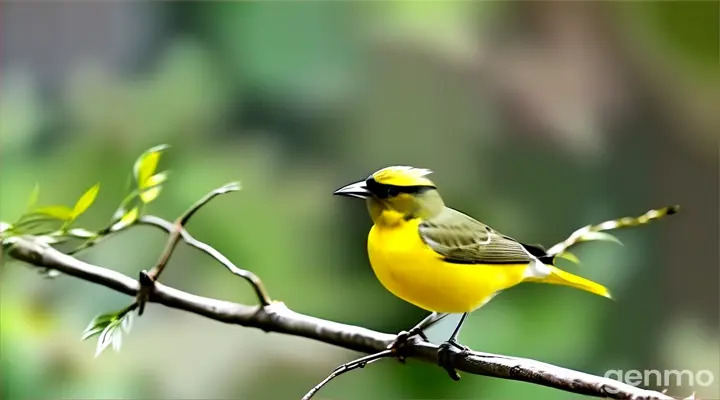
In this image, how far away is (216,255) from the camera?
962 mm

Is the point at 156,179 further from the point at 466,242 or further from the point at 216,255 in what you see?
the point at 466,242

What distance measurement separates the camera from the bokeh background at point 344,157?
975 mm

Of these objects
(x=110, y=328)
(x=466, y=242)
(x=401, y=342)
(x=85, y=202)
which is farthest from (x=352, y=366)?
(x=85, y=202)

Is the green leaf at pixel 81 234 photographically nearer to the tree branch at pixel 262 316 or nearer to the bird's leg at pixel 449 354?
the tree branch at pixel 262 316

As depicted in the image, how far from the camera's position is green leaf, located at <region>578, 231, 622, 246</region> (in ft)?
Result: 3.17

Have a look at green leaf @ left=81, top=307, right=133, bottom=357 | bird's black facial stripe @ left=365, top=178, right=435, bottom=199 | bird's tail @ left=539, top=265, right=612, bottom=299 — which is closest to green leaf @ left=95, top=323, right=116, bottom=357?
green leaf @ left=81, top=307, right=133, bottom=357

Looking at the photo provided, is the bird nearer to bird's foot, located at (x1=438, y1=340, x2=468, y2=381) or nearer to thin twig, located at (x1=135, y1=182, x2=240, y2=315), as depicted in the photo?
bird's foot, located at (x1=438, y1=340, x2=468, y2=381)

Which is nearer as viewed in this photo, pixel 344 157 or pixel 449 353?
pixel 449 353

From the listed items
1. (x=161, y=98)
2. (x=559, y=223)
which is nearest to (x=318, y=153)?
(x=161, y=98)

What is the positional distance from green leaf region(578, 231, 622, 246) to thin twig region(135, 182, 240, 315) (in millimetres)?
460

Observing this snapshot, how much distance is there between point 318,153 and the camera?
1021mm

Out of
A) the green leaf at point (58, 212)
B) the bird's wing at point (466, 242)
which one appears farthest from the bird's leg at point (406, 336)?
the green leaf at point (58, 212)

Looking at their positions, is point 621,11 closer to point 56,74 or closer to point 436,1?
point 436,1

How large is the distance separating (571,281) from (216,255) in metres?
0.45
